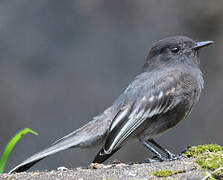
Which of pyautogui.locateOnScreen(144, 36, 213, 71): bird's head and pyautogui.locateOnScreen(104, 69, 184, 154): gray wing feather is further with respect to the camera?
pyautogui.locateOnScreen(144, 36, 213, 71): bird's head

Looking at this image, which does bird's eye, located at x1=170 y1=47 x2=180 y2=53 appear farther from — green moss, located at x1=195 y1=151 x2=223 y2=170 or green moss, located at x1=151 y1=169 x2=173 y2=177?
green moss, located at x1=151 y1=169 x2=173 y2=177

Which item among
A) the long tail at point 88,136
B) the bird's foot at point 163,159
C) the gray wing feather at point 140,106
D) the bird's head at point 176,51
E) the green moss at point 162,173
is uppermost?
the bird's head at point 176,51

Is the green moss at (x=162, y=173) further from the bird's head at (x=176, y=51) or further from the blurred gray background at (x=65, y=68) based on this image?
the blurred gray background at (x=65, y=68)

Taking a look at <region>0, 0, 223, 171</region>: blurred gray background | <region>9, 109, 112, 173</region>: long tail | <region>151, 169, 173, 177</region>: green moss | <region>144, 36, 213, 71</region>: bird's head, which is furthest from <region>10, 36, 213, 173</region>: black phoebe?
<region>0, 0, 223, 171</region>: blurred gray background

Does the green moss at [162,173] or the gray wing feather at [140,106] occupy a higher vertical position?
the gray wing feather at [140,106]

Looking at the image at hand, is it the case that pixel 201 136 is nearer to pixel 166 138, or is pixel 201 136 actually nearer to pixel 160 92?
pixel 166 138

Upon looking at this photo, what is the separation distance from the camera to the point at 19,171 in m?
6.96

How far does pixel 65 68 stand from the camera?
1196 centimetres

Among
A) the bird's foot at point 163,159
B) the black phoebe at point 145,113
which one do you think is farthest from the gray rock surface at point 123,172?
the black phoebe at point 145,113

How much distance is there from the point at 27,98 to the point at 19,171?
16.5 feet

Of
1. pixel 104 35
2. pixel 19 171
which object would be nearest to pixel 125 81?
pixel 104 35

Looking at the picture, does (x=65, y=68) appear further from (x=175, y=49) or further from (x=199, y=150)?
(x=199, y=150)

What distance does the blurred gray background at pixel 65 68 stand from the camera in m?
11.8

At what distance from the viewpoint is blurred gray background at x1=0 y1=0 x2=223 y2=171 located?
38.7ft
